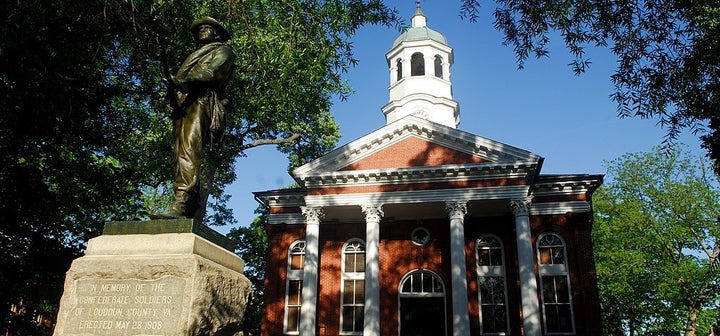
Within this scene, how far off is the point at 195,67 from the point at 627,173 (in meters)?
36.7

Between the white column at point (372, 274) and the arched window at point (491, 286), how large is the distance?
4497mm

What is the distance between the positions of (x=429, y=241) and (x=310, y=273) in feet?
17.5

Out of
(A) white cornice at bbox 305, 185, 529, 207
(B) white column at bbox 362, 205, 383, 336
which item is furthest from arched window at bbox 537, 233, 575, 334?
(B) white column at bbox 362, 205, 383, 336

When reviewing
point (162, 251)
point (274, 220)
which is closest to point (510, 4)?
point (162, 251)

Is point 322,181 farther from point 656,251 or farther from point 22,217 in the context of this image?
point 656,251

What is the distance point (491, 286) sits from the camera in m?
21.7

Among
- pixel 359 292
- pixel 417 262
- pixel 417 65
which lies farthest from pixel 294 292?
pixel 417 65

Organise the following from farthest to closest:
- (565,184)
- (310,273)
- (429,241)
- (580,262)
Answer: (429,241), (565,184), (310,273), (580,262)

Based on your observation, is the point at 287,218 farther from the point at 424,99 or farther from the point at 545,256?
the point at 424,99

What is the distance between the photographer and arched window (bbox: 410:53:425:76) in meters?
32.4

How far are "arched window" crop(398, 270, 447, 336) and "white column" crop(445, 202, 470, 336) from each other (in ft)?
7.69

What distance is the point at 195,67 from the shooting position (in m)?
5.05

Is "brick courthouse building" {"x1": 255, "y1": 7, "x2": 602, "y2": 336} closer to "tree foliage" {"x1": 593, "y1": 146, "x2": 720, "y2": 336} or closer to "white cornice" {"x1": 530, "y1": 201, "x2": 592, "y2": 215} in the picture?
"white cornice" {"x1": 530, "y1": 201, "x2": 592, "y2": 215}

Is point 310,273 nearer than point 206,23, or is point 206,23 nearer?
point 206,23
